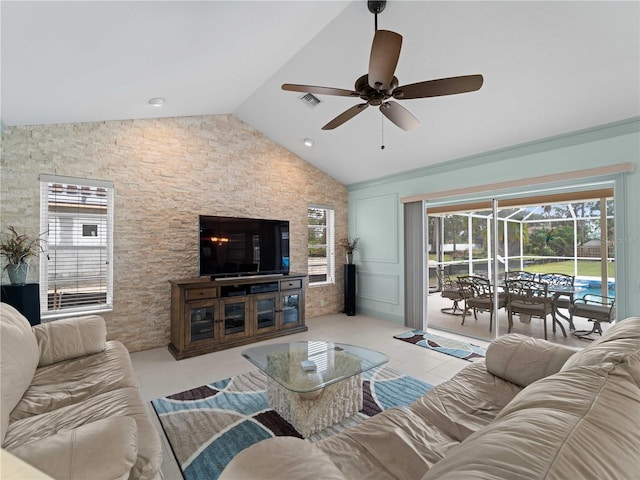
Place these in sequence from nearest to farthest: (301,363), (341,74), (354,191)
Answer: (301,363) → (341,74) → (354,191)

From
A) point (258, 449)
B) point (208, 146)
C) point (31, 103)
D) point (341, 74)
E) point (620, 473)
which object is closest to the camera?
point (620, 473)

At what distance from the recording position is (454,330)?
4609 millimetres

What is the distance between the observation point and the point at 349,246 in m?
5.84

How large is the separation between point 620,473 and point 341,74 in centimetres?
352

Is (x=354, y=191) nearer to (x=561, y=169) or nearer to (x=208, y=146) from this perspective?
(x=208, y=146)

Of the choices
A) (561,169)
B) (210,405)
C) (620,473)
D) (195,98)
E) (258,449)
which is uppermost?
(195,98)

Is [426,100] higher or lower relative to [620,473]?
higher

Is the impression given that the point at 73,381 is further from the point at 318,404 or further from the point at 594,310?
the point at 594,310

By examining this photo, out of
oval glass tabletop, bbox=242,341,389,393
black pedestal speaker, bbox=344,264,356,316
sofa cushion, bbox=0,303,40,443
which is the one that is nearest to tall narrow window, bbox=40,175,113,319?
sofa cushion, bbox=0,303,40,443

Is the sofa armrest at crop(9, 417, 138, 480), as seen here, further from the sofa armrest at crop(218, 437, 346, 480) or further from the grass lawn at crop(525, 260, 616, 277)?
the grass lawn at crop(525, 260, 616, 277)

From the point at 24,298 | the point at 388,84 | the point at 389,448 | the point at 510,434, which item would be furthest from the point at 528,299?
the point at 24,298

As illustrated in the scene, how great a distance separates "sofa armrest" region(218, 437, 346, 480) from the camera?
3.13ft

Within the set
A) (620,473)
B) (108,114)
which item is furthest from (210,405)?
(108,114)

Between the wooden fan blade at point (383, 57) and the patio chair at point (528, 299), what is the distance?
3455mm
